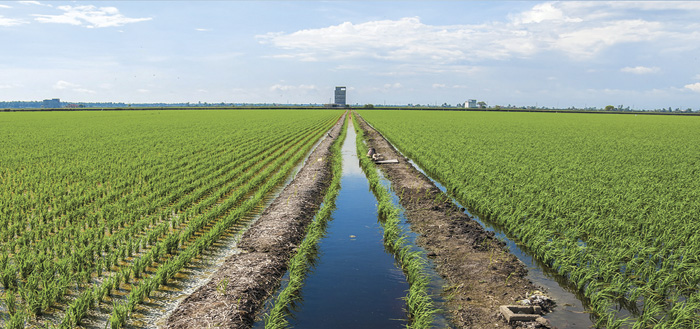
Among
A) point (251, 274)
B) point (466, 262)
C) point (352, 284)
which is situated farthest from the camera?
point (466, 262)

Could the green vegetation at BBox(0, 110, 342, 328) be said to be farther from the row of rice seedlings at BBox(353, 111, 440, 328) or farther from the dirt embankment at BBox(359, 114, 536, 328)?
the dirt embankment at BBox(359, 114, 536, 328)

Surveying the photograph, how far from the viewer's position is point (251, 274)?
25.2 ft

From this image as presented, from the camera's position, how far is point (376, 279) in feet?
26.4

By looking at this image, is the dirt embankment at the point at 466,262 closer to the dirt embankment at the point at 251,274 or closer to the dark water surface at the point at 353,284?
the dark water surface at the point at 353,284


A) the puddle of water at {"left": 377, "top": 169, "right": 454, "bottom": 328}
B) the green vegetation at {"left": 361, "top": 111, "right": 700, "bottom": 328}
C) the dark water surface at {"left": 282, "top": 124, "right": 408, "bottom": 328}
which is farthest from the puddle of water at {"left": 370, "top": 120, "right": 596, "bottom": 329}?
the dark water surface at {"left": 282, "top": 124, "right": 408, "bottom": 328}

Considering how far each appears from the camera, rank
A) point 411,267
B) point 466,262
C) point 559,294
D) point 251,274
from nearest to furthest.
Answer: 1. point 559,294
2. point 251,274
3. point 411,267
4. point 466,262

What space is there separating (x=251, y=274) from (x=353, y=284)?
6.92 ft

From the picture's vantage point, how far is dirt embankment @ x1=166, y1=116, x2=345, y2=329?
243 inches

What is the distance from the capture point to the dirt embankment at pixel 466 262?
22.1 feet

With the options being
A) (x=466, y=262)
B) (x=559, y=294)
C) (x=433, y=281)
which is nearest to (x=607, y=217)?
(x=559, y=294)

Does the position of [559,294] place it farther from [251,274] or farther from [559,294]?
[251,274]

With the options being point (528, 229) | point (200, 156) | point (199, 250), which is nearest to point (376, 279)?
point (199, 250)

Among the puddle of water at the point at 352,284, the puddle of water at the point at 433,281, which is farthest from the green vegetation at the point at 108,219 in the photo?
the puddle of water at the point at 433,281

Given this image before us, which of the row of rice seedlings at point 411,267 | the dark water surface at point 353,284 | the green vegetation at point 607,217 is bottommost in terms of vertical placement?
the dark water surface at point 353,284
